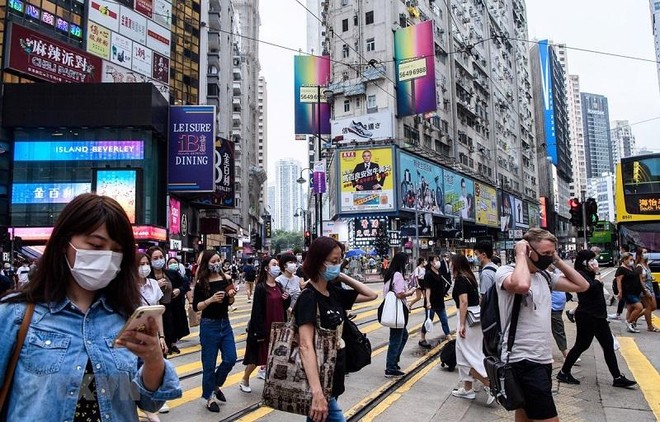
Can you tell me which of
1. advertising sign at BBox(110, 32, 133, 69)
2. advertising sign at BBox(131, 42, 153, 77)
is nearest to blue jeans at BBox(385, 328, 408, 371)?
advertising sign at BBox(110, 32, 133, 69)

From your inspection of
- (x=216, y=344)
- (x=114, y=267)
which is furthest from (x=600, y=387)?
(x=114, y=267)

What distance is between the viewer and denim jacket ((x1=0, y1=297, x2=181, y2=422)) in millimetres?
1668

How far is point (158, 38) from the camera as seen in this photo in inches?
1731

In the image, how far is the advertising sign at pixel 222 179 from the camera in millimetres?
39656

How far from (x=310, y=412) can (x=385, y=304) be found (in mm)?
4318

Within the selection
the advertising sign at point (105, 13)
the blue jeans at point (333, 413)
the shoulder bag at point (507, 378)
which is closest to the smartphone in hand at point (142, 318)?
the blue jeans at point (333, 413)

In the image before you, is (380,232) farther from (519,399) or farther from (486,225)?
(519,399)

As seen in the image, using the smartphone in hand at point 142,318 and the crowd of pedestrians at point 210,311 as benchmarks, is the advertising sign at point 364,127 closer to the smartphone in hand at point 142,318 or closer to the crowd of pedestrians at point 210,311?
the crowd of pedestrians at point 210,311

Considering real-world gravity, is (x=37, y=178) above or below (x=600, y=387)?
above

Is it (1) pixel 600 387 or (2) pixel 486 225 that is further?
(2) pixel 486 225

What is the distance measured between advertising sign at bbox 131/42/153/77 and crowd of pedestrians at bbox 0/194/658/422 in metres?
38.3

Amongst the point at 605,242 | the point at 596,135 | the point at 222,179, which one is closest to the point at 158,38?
the point at 222,179

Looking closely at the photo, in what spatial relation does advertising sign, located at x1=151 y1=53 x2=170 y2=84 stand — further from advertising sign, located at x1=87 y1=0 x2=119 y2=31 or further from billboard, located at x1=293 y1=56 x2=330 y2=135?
billboard, located at x1=293 y1=56 x2=330 y2=135

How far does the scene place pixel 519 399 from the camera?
349cm
